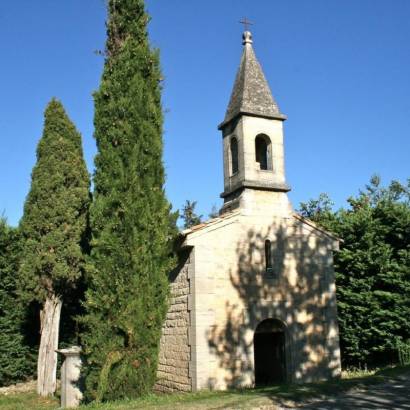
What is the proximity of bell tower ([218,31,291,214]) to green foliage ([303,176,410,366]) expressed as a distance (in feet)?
11.3

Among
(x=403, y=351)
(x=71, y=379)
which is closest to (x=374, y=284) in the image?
(x=403, y=351)

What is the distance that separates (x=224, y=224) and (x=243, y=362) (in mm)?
3648

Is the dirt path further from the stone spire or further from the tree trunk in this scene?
the tree trunk

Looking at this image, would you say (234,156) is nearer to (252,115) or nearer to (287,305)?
(252,115)

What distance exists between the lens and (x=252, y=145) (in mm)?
14008

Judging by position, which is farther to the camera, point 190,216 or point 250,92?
point 190,216

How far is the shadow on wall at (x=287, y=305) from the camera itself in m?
12.6

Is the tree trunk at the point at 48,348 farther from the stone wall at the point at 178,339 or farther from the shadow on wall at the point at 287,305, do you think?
the shadow on wall at the point at 287,305

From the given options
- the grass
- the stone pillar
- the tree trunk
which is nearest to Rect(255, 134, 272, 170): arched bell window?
the grass

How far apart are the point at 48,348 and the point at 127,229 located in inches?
275

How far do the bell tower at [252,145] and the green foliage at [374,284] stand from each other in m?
3.44

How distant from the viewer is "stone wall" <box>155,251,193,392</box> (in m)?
12.7

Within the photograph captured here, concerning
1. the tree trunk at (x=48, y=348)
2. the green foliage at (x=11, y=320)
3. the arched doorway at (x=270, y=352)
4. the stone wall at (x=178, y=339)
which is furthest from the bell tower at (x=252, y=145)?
the green foliage at (x=11, y=320)

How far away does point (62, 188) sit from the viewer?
637 inches
